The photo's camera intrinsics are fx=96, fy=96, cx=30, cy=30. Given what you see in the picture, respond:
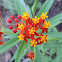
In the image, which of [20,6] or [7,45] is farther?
[20,6]

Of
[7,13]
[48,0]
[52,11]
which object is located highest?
[7,13]

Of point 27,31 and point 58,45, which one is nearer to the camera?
point 27,31

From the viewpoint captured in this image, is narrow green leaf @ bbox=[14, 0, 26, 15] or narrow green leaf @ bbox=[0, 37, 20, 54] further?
narrow green leaf @ bbox=[14, 0, 26, 15]

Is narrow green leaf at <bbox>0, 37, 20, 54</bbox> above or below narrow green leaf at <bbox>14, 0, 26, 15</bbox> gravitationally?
below

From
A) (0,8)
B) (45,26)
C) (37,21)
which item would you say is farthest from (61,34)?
(0,8)

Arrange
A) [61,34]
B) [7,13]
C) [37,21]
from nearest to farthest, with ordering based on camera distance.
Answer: [37,21] < [61,34] < [7,13]

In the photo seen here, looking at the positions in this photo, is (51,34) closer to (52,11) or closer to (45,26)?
(45,26)

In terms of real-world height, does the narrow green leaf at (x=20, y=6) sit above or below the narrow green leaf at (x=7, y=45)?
above

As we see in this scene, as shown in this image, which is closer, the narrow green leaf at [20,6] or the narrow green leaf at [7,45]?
the narrow green leaf at [7,45]

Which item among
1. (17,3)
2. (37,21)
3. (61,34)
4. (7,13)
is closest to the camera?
(37,21)

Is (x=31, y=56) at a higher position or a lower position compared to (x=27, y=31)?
lower

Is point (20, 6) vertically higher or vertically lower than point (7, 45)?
higher
